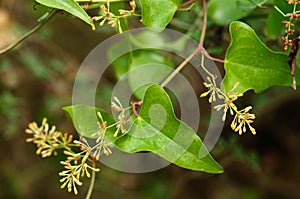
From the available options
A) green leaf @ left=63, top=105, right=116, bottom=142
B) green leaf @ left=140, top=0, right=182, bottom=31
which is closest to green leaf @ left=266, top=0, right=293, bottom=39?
green leaf @ left=140, top=0, right=182, bottom=31

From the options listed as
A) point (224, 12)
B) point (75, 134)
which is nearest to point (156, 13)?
point (224, 12)

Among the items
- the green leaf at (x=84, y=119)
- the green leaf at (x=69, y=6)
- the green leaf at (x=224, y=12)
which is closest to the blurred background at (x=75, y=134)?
the green leaf at (x=224, y=12)

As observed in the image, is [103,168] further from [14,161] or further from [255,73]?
[255,73]

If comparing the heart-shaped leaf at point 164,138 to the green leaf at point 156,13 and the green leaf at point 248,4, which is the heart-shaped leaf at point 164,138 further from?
the green leaf at point 248,4

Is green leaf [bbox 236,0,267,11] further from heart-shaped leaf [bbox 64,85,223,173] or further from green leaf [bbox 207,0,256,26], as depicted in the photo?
heart-shaped leaf [bbox 64,85,223,173]

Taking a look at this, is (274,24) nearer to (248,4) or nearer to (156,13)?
(248,4)

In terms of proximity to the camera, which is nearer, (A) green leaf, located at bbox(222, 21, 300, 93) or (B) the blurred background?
(A) green leaf, located at bbox(222, 21, 300, 93)
